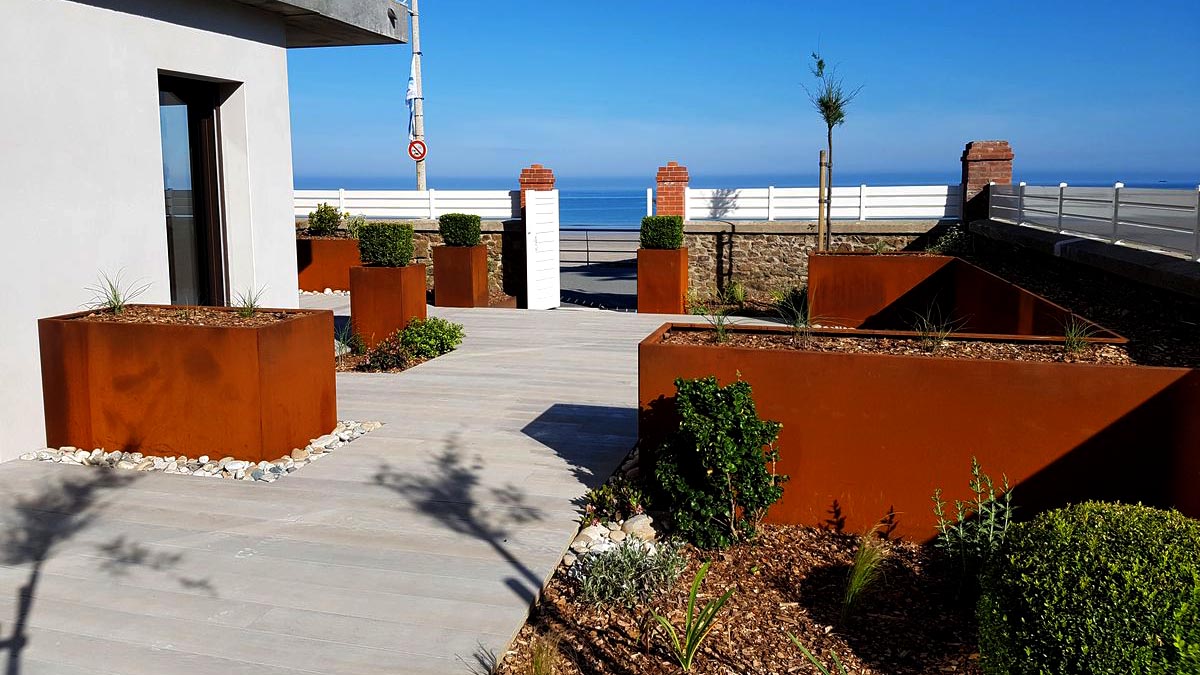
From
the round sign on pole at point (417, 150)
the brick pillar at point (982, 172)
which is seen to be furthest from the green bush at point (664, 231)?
the round sign on pole at point (417, 150)

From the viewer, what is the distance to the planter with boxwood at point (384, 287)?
31.9 ft

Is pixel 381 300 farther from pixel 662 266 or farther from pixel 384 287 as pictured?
pixel 662 266

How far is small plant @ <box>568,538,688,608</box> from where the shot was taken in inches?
153

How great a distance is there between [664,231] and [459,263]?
313 centimetres

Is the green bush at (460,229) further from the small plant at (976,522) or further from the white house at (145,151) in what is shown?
the small plant at (976,522)

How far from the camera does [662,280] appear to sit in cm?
1291

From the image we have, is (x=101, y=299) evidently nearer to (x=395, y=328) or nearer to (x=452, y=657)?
(x=395, y=328)

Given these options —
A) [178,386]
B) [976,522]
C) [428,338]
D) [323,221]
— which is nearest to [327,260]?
[323,221]

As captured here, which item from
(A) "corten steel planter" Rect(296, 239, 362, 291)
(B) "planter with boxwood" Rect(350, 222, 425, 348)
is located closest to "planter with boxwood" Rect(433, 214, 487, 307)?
(A) "corten steel planter" Rect(296, 239, 362, 291)

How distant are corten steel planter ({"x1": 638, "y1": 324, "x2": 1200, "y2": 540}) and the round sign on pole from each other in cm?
1849

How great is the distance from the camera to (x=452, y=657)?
134 inches

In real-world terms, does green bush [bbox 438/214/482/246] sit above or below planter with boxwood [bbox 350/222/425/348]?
above

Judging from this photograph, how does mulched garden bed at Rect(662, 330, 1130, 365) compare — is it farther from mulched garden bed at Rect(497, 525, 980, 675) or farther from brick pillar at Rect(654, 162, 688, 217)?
brick pillar at Rect(654, 162, 688, 217)

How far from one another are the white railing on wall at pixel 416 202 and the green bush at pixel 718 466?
10.8 m
